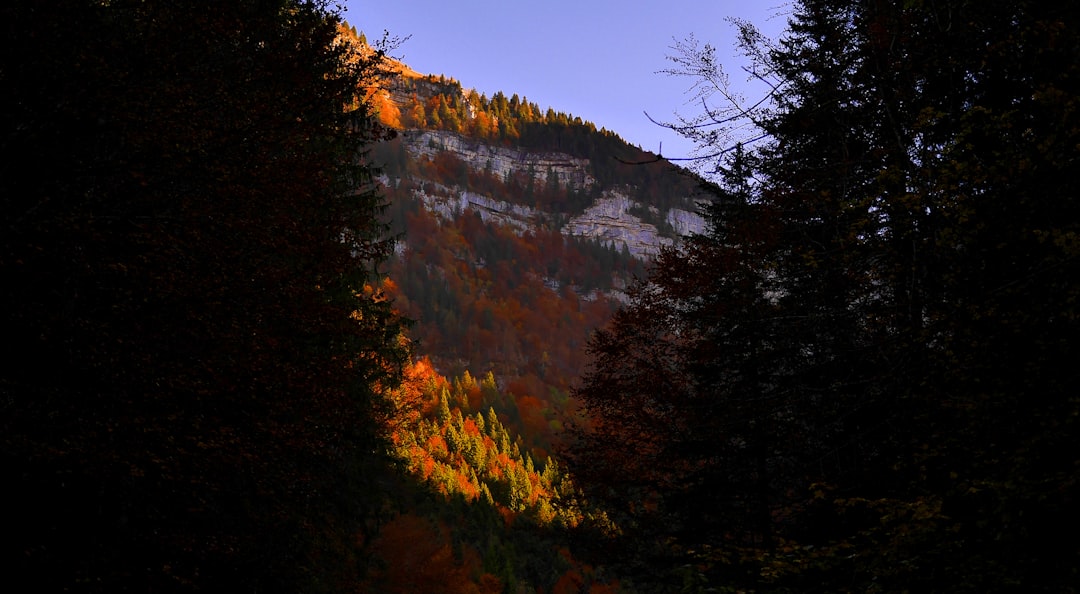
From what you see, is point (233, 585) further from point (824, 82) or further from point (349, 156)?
point (824, 82)

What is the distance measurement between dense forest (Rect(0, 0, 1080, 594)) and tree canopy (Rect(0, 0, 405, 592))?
0.14 ft

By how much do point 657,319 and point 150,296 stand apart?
7.24 metres

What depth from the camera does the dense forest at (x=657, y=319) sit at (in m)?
4.32

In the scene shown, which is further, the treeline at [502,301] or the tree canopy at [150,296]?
the treeline at [502,301]

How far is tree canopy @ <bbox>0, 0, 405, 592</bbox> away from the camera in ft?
18.1

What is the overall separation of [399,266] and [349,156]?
5322 inches

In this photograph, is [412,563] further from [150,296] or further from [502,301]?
[502,301]

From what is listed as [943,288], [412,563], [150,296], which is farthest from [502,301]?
[943,288]

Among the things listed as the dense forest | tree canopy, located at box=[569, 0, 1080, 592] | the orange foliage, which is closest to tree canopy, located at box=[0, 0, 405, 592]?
the dense forest

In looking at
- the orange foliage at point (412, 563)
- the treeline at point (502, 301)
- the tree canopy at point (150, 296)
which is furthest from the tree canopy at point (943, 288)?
→ the treeline at point (502, 301)

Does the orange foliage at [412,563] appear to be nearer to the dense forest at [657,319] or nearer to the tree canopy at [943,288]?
the dense forest at [657,319]

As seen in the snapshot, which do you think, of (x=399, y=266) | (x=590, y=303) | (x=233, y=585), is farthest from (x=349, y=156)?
(x=590, y=303)

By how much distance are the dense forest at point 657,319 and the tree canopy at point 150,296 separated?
0.04 metres

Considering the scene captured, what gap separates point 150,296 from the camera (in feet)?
19.6
